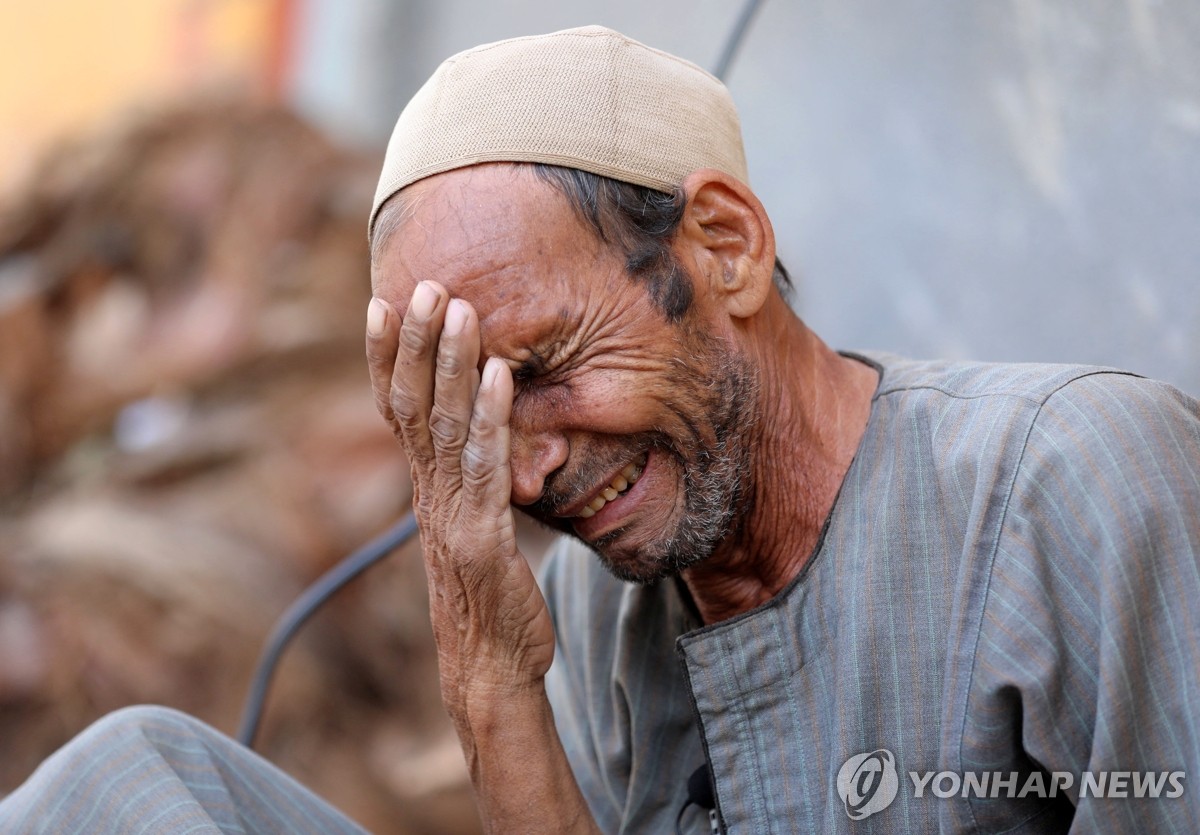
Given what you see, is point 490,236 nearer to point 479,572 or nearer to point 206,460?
point 479,572

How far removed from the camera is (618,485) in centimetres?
189

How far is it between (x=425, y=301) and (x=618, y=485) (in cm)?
40

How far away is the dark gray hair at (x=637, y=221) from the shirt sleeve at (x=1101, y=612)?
1.78ft

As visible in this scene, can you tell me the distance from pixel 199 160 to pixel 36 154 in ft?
4.24

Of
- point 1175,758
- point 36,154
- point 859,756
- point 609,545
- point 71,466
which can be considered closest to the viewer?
point 1175,758

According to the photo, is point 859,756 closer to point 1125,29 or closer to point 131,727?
point 131,727

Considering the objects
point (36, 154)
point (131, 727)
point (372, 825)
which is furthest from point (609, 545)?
point (36, 154)

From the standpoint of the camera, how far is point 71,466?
537 cm

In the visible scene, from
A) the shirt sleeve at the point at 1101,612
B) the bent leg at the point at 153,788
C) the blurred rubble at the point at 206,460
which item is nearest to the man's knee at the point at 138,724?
the bent leg at the point at 153,788

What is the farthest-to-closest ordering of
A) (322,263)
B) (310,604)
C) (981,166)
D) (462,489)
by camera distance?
1. (322,263)
2. (981,166)
3. (310,604)
4. (462,489)

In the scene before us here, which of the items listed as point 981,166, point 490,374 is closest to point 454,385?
point 490,374

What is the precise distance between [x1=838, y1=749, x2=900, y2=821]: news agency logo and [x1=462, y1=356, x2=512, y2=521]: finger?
61 cm

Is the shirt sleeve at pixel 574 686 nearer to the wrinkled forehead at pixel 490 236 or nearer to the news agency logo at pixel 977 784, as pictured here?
the news agency logo at pixel 977 784

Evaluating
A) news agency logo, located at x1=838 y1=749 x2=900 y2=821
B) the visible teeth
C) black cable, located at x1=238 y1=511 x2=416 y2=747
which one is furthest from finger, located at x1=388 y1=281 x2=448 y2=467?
black cable, located at x1=238 y1=511 x2=416 y2=747
